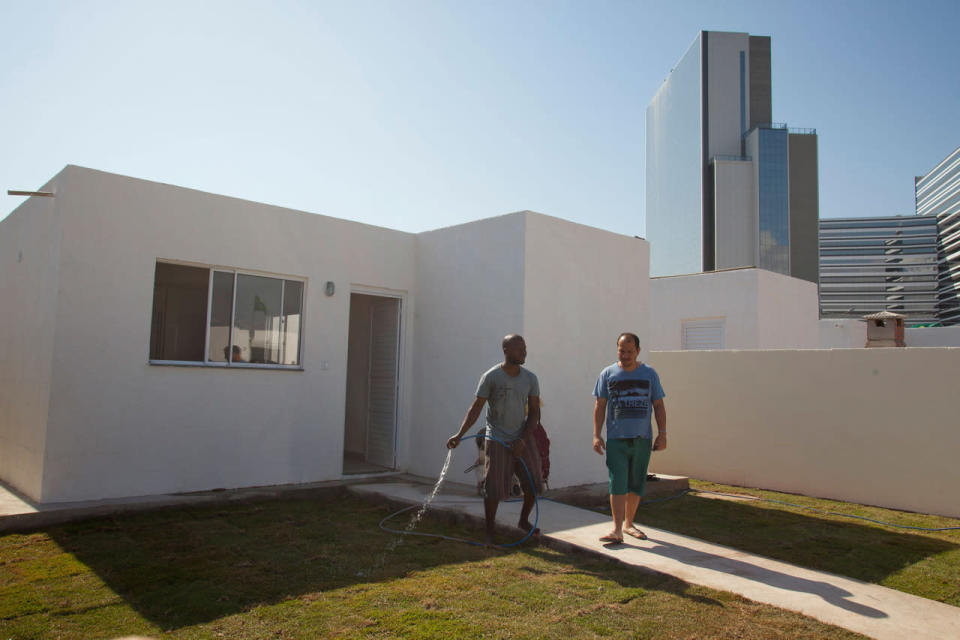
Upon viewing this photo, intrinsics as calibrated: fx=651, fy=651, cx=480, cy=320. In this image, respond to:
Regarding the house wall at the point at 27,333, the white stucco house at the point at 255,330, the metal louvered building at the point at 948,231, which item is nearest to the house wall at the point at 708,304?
the white stucco house at the point at 255,330

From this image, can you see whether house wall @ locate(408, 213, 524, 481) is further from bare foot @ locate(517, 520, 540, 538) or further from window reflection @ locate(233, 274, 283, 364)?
bare foot @ locate(517, 520, 540, 538)

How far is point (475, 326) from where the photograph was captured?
25.8ft

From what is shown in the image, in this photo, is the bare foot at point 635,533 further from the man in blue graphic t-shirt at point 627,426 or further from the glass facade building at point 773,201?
the glass facade building at point 773,201

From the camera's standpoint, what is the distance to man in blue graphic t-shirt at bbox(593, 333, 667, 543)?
16.5ft

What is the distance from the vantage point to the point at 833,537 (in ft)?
19.8

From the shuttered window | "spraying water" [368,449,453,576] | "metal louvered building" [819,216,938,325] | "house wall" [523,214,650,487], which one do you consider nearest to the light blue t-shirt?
"spraying water" [368,449,453,576]

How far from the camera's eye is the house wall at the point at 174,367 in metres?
6.19

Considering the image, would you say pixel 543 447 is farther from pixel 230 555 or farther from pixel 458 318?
pixel 230 555

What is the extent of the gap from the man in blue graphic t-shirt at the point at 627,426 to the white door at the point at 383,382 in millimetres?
4063

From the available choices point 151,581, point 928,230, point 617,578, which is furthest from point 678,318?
point 928,230

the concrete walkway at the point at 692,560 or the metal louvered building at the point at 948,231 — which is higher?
the metal louvered building at the point at 948,231

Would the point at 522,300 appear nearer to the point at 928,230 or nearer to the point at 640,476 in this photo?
the point at 640,476

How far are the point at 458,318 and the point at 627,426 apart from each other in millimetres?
3510


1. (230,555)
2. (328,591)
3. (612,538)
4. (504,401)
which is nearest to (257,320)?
(230,555)
